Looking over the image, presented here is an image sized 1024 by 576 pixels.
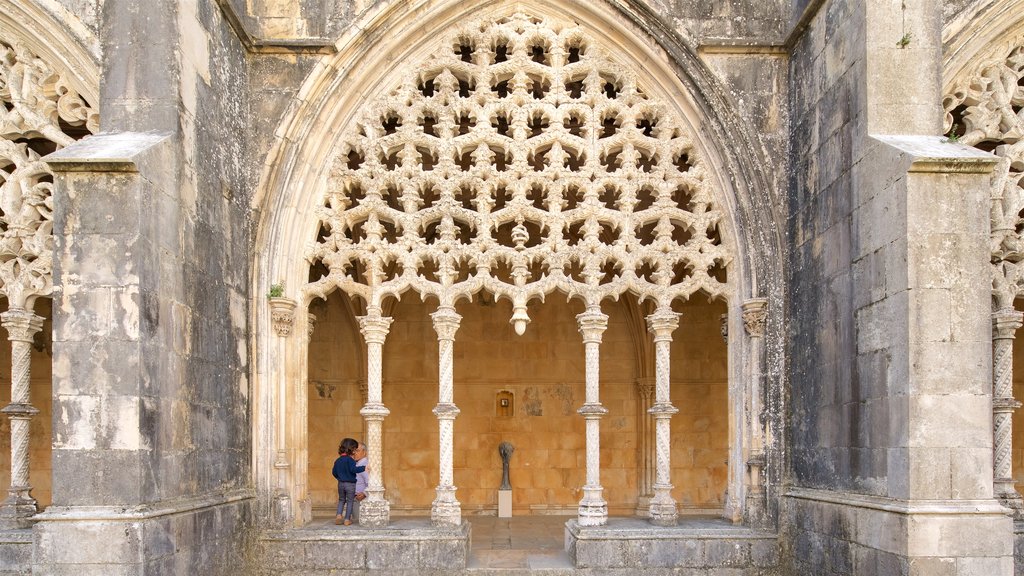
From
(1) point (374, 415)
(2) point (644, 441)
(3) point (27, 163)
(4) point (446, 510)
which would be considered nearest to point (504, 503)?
(2) point (644, 441)

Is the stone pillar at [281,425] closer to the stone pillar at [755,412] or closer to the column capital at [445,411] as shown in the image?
the column capital at [445,411]

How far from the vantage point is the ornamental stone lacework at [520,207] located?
797 centimetres

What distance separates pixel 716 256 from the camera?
8.04 meters

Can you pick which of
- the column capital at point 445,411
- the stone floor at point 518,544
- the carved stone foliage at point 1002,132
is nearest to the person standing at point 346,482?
the column capital at point 445,411

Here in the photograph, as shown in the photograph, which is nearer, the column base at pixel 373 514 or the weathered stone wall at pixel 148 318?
the weathered stone wall at pixel 148 318

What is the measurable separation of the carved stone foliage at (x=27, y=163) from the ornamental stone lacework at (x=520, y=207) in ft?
7.40

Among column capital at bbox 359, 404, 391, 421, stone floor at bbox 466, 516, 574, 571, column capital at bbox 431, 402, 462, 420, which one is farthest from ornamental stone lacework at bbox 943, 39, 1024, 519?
column capital at bbox 359, 404, 391, 421

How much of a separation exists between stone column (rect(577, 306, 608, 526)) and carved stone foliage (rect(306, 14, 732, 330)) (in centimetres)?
22

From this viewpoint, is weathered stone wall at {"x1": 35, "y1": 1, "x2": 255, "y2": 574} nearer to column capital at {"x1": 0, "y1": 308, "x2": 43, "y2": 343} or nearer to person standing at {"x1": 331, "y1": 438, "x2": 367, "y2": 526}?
person standing at {"x1": 331, "y1": 438, "x2": 367, "y2": 526}

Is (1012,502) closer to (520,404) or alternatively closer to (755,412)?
(755,412)

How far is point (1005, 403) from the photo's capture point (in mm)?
7523

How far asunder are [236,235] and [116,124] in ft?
5.10

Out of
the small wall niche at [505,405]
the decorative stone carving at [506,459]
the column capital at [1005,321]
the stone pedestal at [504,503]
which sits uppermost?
the column capital at [1005,321]

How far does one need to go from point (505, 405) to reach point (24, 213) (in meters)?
6.64
